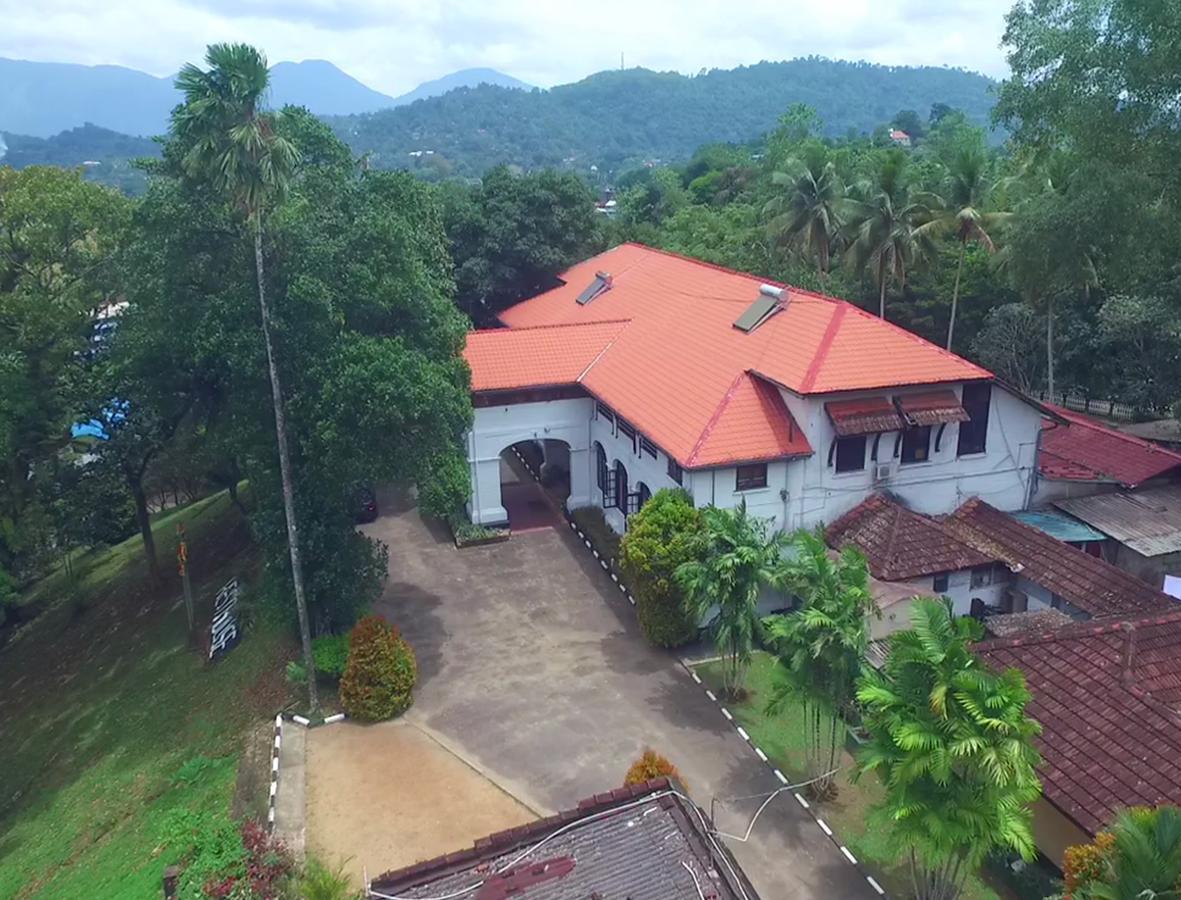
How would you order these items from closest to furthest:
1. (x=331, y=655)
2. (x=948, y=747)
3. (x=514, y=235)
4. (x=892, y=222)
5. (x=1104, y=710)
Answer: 1. (x=948, y=747)
2. (x=1104, y=710)
3. (x=331, y=655)
4. (x=892, y=222)
5. (x=514, y=235)

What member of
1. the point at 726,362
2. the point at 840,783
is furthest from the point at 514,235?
the point at 840,783

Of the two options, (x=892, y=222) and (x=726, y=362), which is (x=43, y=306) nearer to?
(x=726, y=362)

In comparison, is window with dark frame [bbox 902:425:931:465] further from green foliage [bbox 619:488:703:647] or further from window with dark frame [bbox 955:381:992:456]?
green foliage [bbox 619:488:703:647]

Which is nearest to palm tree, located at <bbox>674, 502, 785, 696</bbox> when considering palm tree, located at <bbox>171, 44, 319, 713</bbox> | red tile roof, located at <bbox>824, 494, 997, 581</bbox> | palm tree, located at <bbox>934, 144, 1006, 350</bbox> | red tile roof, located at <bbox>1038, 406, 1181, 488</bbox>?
red tile roof, located at <bbox>824, 494, 997, 581</bbox>

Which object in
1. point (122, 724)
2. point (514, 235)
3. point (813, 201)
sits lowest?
point (122, 724)

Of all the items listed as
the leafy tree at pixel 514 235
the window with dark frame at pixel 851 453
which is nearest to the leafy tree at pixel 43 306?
the leafy tree at pixel 514 235

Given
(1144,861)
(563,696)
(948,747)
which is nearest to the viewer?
(1144,861)

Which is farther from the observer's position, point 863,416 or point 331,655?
point 863,416
